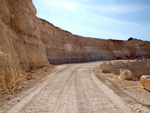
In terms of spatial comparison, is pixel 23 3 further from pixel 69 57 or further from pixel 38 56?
pixel 69 57

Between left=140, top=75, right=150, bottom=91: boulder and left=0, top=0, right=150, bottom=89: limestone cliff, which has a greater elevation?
left=0, top=0, right=150, bottom=89: limestone cliff

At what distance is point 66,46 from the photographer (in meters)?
30.0

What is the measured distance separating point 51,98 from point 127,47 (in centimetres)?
5456

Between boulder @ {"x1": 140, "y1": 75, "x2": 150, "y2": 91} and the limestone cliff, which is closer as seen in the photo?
boulder @ {"x1": 140, "y1": 75, "x2": 150, "y2": 91}

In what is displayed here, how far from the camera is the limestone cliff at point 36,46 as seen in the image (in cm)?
816

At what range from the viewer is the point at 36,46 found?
14.8 m

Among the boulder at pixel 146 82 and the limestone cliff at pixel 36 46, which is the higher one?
the limestone cliff at pixel 36 46

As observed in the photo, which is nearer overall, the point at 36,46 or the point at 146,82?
the point at 146,82

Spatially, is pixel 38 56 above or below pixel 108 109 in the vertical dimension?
above

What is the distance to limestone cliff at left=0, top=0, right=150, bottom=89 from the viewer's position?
8156 millimetres

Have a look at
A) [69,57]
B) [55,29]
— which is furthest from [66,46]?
[55,29]

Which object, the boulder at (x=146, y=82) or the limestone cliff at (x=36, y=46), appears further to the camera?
the limestone cliff at (x=36, y=46)

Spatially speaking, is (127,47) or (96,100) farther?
(127,47)

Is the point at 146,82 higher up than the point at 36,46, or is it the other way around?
the point at 36,46
